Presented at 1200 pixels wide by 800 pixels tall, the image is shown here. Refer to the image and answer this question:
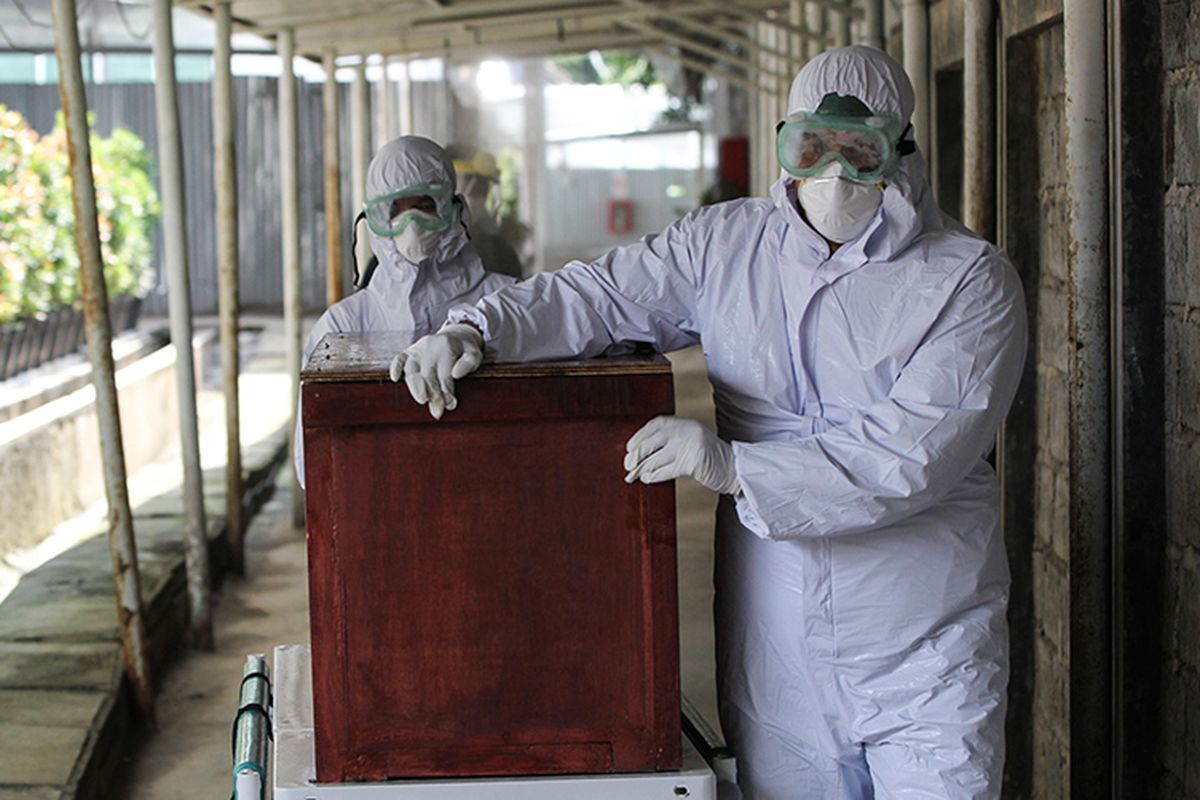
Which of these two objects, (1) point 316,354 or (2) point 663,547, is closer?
(2) point 663,547

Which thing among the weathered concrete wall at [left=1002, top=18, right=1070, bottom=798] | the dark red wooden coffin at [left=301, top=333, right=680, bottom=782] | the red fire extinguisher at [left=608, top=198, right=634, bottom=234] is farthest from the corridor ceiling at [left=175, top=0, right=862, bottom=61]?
the red fire extinguisher at [left=608, top=198, right=634, bottom=234]

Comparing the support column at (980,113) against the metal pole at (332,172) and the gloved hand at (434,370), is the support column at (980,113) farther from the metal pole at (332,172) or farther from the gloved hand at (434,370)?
the metal pole at (332,172)

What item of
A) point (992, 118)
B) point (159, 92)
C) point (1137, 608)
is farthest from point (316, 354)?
point (159, 92)

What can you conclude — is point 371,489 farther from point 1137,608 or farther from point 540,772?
point 1137,608

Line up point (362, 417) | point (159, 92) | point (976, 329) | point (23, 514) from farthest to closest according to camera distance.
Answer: point (23, 514) < point (159, 92) < point (976, 329) < point (362, 417)

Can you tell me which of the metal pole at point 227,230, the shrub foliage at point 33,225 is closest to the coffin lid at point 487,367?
the metal pole at point 227,230

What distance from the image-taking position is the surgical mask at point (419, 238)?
371cm

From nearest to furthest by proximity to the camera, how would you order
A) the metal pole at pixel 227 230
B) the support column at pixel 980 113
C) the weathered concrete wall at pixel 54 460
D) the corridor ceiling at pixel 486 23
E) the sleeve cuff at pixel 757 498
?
the sleeve cuff at pixel 757 498 → the support column at pixel 980 113 → the metal pole at pixel 227 230 → the corridor ceiling at pixel 486 23 → the weathered concrete wall at pixel 54 460

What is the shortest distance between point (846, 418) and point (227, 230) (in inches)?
201

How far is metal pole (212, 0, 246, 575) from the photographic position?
23.7ft

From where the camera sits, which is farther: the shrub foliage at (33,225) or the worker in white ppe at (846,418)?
the shrub foliage at (33,225)

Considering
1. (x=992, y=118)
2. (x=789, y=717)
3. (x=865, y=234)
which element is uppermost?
(x=992, y=118)

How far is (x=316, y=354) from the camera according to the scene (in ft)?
8.43

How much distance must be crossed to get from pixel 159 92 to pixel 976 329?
4.43 meters
